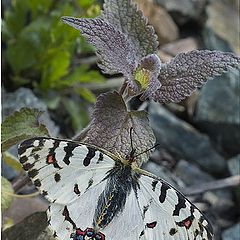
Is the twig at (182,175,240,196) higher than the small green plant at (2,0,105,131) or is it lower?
lower

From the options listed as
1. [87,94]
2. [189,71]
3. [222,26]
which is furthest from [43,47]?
[189,71]

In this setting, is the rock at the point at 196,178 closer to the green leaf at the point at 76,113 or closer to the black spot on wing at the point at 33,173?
the green leaf at the point at 76,113

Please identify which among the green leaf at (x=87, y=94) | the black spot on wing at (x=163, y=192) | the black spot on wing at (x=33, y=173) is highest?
the black spot on wing at (x=33, y=173)

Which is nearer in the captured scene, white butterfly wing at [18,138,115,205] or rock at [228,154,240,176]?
white butterfly wing at [18,138,115,205]

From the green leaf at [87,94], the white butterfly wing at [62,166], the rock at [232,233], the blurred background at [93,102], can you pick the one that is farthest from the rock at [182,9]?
the white butterfly wing at [62,166]

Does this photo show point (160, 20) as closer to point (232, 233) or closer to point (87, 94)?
point (87, 94)

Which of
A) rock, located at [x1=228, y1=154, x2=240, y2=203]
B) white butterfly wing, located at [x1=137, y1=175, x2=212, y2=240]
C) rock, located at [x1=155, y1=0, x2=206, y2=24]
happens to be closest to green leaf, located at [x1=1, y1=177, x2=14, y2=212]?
white butterfly wing, located at [x1=137, y1=175, x2=212, y2=240]

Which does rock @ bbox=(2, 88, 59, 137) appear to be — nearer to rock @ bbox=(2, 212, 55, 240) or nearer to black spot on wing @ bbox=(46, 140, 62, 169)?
rock @ bbox=(2, 212, 55, 240)
